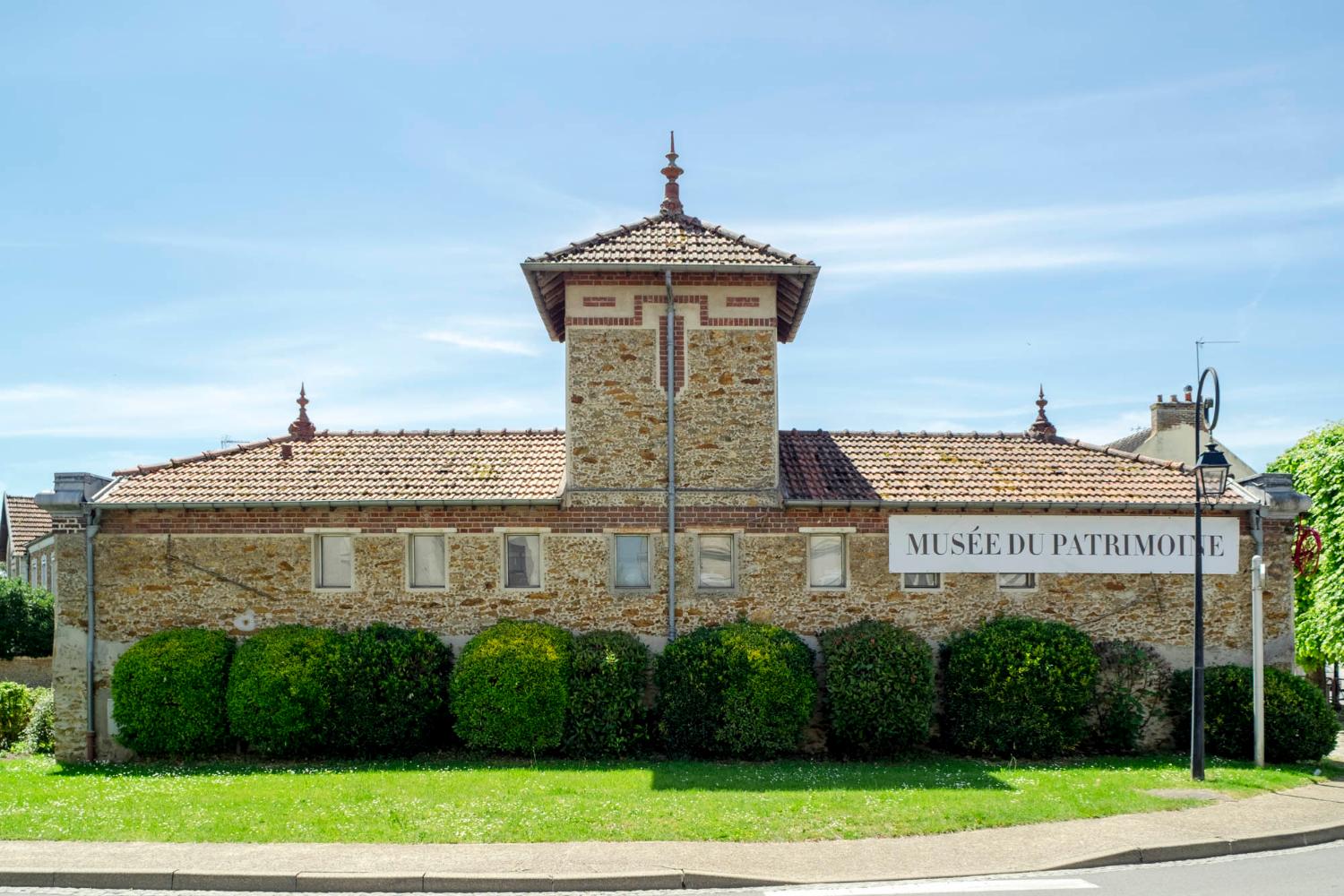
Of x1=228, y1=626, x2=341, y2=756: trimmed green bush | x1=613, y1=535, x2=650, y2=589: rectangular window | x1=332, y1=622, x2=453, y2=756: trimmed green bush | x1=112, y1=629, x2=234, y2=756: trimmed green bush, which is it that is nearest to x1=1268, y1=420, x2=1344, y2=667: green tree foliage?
x1=613, y1=535, x2=650, y2=589: rectangular window

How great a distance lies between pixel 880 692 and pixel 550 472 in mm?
6025

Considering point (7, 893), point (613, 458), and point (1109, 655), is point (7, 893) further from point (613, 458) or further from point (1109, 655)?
point (1109, 655)

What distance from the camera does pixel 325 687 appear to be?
15.5m

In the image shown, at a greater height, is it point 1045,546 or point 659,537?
point 659,537

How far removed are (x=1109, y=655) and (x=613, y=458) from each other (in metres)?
7.95

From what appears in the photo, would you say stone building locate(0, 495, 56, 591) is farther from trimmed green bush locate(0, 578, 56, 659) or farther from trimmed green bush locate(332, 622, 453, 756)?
trimmed green bush locate(332, 622, 453, 756)

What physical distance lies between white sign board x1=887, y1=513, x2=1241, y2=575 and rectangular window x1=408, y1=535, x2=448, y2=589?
680 centimetres

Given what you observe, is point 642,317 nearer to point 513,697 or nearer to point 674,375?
point 674,375

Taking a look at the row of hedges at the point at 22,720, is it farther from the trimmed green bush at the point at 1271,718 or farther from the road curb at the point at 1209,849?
the trimmed green bush at the point at 1271,718

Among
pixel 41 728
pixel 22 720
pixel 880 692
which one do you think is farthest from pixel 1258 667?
pixel 22 720

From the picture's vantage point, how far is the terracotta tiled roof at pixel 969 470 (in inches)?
674

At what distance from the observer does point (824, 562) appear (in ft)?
56.0

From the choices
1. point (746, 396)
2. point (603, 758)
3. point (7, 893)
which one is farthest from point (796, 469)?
point (7, 893)

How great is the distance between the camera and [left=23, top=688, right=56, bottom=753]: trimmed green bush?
60.2 feet
